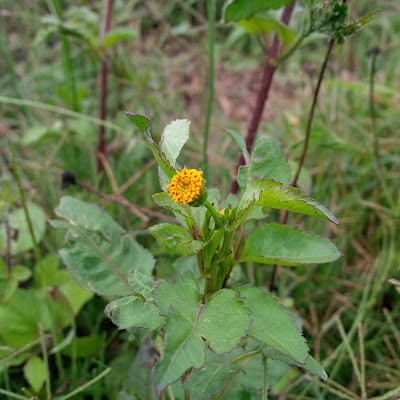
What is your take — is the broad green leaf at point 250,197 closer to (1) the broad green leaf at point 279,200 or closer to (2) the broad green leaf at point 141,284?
(1) the broad green leaf at point 279,200

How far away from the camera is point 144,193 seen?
159cm

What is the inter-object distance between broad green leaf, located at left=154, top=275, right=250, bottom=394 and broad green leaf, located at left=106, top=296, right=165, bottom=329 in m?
0.05

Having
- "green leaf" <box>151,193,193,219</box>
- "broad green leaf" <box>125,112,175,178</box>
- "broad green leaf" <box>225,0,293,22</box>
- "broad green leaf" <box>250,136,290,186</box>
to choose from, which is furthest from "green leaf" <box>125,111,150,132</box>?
"broad green leaf" <box>225,0,293,22</box>

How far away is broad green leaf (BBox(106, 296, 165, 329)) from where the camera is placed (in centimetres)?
62

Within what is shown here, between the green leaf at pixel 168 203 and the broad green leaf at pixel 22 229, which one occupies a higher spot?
the green leaf at pixel 168 203

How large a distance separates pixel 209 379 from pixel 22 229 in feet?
2.61

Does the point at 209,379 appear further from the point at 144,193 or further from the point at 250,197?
the point at 144,193

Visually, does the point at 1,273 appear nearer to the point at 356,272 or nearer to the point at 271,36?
the point at 271,36

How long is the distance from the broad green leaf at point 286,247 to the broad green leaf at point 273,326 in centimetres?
6

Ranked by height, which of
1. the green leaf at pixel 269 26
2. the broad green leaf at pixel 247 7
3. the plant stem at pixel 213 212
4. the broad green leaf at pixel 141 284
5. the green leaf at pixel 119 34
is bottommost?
the broad green leaf at pixel 141 284

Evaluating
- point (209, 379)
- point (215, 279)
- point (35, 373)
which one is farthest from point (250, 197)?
point (35, 373)

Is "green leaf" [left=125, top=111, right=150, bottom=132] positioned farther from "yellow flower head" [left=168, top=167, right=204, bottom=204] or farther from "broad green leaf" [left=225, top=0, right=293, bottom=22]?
"broad green leaf" [left=225, top=0, right=293, bottom=22]

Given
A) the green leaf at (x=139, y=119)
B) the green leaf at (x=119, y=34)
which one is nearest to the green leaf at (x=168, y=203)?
the green leaf at (x=139, y=119)

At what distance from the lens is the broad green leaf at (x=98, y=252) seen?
84cm
